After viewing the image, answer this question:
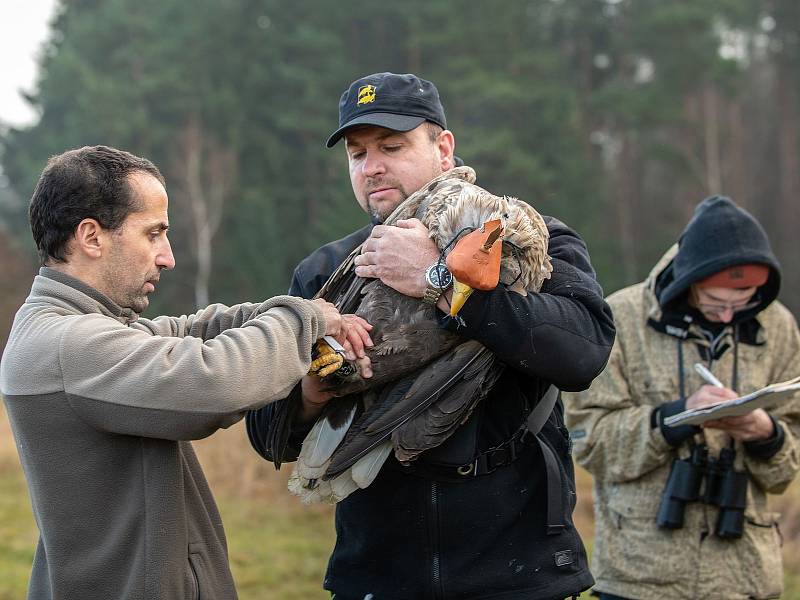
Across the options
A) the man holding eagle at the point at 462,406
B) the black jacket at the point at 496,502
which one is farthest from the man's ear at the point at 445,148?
the black jacket at the point at 496,502

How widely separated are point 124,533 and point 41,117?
36511 millimetres

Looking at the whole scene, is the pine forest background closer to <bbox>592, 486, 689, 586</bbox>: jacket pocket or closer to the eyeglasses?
the eyeglasses

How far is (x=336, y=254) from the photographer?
139 inches

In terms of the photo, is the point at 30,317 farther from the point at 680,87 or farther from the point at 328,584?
the point at 680,87

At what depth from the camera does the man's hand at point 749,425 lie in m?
4.06

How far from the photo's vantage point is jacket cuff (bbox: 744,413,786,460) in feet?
13.6

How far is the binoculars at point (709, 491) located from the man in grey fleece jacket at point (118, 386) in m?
1.98

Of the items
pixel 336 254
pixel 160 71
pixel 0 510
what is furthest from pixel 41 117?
pixel 336 254

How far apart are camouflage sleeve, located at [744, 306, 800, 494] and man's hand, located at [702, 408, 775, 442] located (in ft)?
0.32

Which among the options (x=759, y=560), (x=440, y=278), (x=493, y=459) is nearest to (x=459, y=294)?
(x=440, y=278)

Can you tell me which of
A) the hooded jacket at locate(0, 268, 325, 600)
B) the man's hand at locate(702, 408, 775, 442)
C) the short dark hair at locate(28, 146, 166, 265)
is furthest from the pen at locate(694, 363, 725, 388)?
the short dark hair at locate(28, 146, 166, 265)

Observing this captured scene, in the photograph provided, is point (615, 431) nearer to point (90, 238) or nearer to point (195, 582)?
point (195, 582)

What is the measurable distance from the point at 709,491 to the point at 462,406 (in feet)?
5.98

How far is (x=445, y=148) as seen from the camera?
11.5 feet
